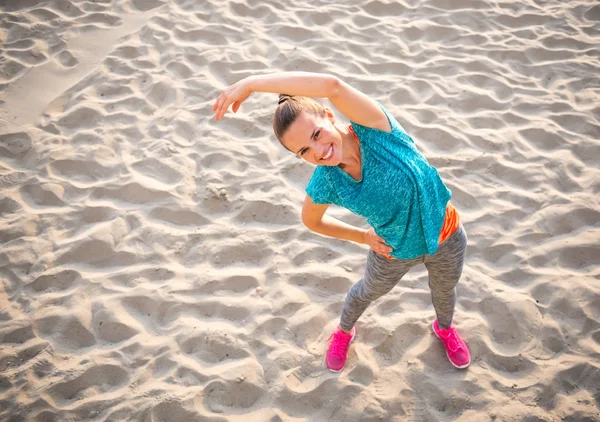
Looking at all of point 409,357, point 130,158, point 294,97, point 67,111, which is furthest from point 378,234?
point 67,111

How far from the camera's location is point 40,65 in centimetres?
439

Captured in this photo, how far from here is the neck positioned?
184cm

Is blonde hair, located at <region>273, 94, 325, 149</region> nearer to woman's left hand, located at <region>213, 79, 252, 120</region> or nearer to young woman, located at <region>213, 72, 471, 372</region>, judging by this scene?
young woman, located at <region>213, 72, 471, 372</region>

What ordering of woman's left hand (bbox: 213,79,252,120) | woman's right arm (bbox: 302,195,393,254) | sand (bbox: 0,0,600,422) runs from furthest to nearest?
1. sand (bbox: 0,0,600,422)
2. woman's right arm (bbox: 302,195,393,254)
3. woman's left hand (bbox: 213,79,252,120)

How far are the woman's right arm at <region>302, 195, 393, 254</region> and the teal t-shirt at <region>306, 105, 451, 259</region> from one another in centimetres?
6

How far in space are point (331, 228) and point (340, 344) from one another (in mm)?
830

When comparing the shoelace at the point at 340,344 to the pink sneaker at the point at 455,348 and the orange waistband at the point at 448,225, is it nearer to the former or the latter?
the pink sneaker at the point at 455,348

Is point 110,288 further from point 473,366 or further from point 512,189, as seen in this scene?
point 512,189

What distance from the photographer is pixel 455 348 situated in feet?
8.61

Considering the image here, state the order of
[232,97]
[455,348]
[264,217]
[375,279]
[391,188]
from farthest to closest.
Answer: [264,217]
[455,348]
[375,279]
[391,188]
[232,97]

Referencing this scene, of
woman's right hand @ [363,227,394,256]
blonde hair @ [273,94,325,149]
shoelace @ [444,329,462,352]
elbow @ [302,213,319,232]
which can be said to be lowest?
shoelace @ [444,329,462,352]

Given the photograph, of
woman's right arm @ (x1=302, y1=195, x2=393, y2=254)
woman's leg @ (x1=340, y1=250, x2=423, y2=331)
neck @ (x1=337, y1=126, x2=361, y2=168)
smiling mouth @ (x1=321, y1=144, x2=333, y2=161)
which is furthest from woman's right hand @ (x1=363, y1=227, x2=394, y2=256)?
smiling mouth @ (x1=321, y1=144, x2=333, y2=161)

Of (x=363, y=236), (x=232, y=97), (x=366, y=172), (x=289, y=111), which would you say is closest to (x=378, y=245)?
(x=363, y=236)

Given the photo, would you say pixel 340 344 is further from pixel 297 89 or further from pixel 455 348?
pixel 297 89
